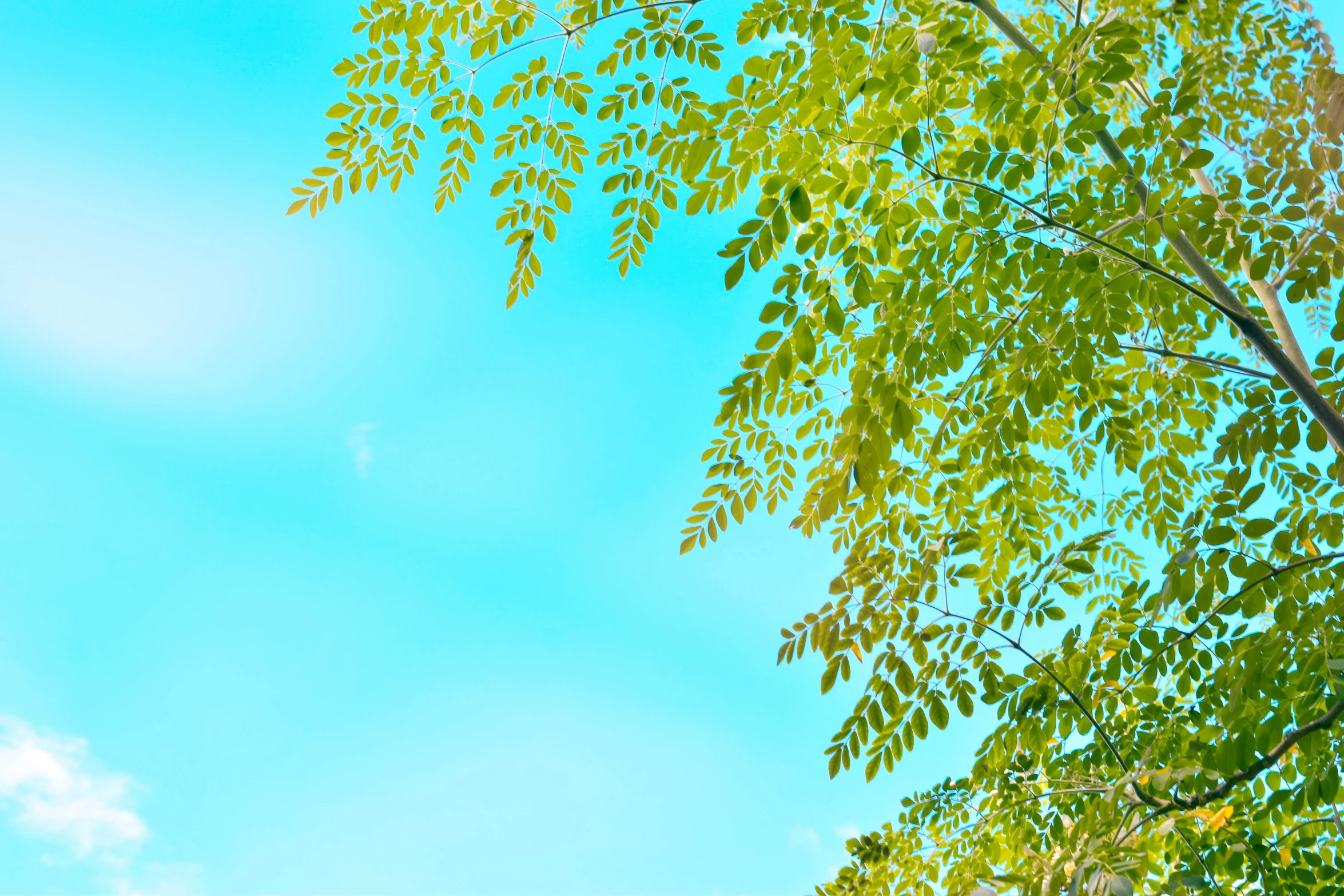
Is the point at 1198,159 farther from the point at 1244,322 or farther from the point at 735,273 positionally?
the point at 735,273

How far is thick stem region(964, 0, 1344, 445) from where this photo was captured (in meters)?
2.82

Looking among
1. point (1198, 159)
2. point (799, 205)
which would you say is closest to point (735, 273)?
point (799, 205)

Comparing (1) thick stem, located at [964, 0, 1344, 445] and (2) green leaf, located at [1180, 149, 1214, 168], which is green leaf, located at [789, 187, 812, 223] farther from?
(2) green leaf, located at [1180, 149, 1214, 168]

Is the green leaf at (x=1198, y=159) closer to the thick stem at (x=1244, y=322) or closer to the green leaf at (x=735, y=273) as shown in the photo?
the thick stem at (x=1244, y=322)

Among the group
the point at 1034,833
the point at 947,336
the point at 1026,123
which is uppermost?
the point at 1026,123

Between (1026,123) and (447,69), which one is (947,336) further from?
(447,69)

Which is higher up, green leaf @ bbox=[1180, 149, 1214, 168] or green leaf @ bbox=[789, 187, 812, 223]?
green leaf @ bbox=[1180, 149, 1214, 168]

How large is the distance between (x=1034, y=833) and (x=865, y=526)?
1.56m

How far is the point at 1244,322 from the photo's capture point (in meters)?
3.07

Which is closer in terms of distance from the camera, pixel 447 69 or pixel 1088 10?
pixel 447 69

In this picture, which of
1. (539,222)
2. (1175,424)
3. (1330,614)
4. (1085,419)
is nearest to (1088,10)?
(1175,424)

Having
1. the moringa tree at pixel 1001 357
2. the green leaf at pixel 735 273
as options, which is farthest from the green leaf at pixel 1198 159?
the green leaf at pixel 735 273

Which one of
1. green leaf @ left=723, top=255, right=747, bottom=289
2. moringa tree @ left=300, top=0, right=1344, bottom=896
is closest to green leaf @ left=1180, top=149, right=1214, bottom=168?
moringa tree @ left=300, top=0, right=1344, bottom=896

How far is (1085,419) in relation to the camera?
401cm
